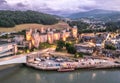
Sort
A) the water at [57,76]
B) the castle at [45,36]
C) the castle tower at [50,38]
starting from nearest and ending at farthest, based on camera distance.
→ 1. the water at [57,76]
2. the castle at [45,36]
3. the castle tower at [50,38]

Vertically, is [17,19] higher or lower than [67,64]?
higher

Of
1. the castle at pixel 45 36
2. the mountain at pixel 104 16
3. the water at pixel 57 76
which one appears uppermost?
the castle at pixel 45 36

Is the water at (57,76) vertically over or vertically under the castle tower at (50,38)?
under

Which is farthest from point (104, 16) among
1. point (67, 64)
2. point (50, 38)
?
point (67, 64)

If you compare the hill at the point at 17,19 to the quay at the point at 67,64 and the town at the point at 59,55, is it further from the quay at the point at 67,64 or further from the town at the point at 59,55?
the quay at the point at 67,64

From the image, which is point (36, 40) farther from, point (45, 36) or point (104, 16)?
point (104, 16)

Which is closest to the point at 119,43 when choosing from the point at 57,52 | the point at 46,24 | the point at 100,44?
the point at 100,44

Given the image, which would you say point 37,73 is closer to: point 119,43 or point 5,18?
point 119,43

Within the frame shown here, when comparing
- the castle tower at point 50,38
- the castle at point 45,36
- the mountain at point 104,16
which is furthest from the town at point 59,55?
the mountain at point 104,16

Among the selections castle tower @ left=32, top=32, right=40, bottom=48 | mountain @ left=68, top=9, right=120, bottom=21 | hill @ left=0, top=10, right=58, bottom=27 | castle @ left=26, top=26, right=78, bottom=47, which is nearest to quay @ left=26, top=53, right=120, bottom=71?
castle tower @ left=32, top=32, right=40, bottom=48
